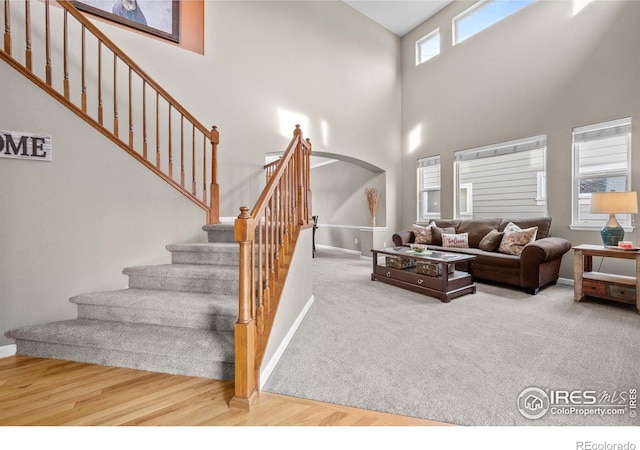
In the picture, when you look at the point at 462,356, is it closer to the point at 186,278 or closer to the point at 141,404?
the point at 141,404

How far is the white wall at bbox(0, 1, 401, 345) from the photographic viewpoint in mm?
2211

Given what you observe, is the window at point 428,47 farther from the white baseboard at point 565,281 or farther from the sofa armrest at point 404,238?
the white baseboard at point 565,281

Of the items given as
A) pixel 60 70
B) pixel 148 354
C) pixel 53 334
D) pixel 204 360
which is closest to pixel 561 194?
pixel 204 360

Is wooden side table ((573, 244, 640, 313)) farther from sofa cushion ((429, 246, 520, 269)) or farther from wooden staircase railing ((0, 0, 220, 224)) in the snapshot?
wooden staircase railing ((0, 0, 220, 224))

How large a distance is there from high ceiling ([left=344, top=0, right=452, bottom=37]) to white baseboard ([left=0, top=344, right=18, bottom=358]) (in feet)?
22.3

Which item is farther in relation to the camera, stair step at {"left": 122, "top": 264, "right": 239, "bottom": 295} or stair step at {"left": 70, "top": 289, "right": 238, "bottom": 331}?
stair step at {"left": 122, "top": 264, "right": 239, "bottom": 295}

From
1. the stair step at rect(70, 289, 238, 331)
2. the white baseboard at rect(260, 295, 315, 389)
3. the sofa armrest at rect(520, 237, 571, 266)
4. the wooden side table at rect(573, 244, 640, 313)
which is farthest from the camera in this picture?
the sofa armrest at rect(520, 237, 571, 266)

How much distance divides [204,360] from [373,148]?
5.30 m

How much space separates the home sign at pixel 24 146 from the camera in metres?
2.13

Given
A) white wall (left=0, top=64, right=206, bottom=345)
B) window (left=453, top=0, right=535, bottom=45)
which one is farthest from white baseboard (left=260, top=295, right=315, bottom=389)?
window (left=453, top=0, right=535, bottom=45)

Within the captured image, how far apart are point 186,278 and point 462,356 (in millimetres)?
2144

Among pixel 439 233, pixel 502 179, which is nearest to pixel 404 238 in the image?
pixel 439 233

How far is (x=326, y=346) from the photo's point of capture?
219 cm
